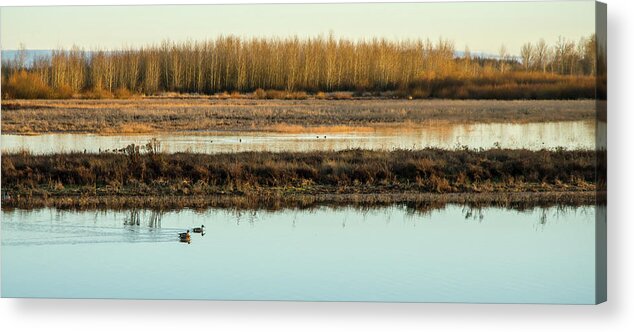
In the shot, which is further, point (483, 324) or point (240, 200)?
point (240, 200)

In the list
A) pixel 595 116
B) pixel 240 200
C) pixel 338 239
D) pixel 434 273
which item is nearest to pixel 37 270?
pixel 240 200

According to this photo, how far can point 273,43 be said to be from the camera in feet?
40.4

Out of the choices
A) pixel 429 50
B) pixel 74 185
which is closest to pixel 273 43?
pixel 429 50

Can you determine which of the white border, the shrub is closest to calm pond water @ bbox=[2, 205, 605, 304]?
the white border

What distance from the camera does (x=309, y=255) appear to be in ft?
40.5

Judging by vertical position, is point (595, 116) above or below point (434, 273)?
above

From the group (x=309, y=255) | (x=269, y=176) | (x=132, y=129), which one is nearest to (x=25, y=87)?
(x=132, y=129)

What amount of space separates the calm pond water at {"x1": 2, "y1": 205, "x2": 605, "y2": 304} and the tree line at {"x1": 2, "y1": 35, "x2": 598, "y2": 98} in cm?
125

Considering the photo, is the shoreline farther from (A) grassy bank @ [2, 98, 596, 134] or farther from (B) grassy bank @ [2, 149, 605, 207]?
(A) grassy bank @ [2, 98, 596, 134]

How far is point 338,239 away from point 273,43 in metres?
1.98

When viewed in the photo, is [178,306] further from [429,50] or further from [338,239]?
[429,50]

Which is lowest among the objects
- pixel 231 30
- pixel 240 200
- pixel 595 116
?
pixel 240 200

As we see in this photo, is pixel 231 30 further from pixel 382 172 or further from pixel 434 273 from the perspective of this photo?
pixel 434 273

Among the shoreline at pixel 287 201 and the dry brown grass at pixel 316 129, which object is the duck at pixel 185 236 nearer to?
the shoreline at pixel 287 201
